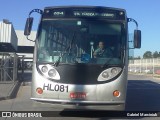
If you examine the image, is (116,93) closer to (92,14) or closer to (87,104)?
(87,104)

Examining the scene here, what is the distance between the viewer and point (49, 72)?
11008 millimetres

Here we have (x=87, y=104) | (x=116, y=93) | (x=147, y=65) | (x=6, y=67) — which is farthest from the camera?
(x=147, y=65)

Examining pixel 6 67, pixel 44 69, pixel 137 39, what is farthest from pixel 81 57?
pixel 6 67

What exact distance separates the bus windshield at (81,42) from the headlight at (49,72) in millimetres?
176

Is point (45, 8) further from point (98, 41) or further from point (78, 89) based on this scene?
point (78, 89)

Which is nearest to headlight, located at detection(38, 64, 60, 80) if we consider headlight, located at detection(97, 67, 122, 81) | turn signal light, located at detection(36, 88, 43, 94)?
turn signal light, located at detection(36, 88, 43, 94)

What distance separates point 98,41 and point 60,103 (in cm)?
212

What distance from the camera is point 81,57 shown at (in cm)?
1112

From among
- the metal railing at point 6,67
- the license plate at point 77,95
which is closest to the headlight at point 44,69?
the license plate at point 77,95

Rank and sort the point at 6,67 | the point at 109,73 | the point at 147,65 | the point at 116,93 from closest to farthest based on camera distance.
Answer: the point at 116,93 → the point at 109,73 → the point at 6,67 → the point at 147,65

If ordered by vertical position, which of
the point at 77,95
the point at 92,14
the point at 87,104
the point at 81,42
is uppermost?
the point at 92,14

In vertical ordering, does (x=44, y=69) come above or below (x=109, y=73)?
above

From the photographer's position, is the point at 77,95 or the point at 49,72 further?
the point at 49,72

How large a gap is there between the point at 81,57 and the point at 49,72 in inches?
39.7
